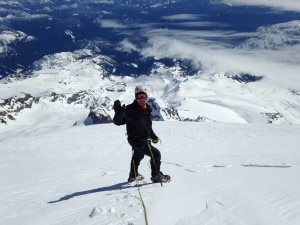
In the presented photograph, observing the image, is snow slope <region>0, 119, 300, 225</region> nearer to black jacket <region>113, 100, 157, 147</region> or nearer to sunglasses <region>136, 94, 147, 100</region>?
black jacket <region>113, 100, 157, 147</region>

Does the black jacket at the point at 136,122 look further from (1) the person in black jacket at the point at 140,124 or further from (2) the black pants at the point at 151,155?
(2) the black pants at the point at 151,155

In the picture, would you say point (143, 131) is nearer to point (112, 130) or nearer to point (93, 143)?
point (93, 143)

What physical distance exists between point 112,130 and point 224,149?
12163 millimetres

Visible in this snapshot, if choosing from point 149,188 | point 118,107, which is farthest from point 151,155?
point 118,107

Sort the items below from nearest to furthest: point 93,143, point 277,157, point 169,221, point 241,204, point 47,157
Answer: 1. point 169,221
2. point 241,204
3. point 277,157
4. point 47,157
5. point 93,143

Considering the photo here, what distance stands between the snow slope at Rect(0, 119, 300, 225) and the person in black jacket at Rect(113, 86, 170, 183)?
834 mm

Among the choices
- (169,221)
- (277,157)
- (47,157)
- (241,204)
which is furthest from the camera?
(47,157)

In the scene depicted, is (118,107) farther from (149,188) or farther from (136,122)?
(149,188)

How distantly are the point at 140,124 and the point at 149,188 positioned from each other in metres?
1.83

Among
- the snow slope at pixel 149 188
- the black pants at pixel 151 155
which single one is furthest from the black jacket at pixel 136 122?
the snow slope at pixel 149 188

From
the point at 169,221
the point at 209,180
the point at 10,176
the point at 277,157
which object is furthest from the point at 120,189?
the point at 277,157

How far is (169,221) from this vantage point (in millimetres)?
8336

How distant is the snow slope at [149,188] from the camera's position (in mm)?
8711

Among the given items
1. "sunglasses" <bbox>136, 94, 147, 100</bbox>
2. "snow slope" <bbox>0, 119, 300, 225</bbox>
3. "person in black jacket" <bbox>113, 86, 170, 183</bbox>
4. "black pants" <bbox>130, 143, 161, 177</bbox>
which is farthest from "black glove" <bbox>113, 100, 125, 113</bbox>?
"snow slope" <bbox>0, 119, 300, 225</bbox>
